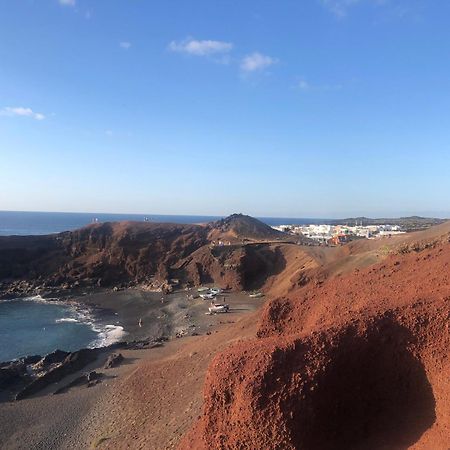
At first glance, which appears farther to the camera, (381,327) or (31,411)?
(31,411)

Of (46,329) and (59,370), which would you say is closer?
(59,370)

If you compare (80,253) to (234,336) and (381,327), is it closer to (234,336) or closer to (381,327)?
(234,336)

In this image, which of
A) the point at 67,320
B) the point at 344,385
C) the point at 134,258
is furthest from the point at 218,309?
the point at 344,385

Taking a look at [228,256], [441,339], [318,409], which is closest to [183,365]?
[318,409]

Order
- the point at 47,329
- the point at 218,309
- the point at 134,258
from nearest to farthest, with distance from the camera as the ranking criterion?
the point at 47,329 < the point at 218,309 < the point at 134,258

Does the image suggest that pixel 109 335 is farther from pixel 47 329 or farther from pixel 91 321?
pixel 47 329
